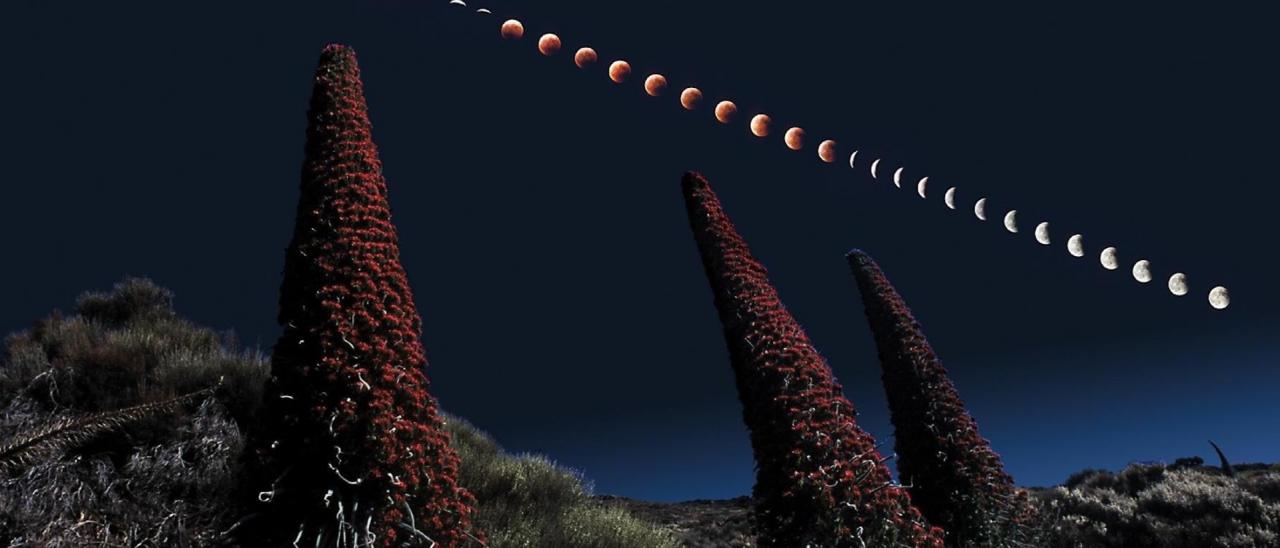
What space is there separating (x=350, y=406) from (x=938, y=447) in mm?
10365

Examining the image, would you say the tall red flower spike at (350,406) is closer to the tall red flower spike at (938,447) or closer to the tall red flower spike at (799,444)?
the tall red flower spike at (799,444)

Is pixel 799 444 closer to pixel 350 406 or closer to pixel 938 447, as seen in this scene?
pixel 350 406

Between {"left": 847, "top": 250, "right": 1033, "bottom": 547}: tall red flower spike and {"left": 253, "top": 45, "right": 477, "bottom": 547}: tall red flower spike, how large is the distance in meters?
9.15

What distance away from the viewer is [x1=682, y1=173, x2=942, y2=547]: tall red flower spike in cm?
782

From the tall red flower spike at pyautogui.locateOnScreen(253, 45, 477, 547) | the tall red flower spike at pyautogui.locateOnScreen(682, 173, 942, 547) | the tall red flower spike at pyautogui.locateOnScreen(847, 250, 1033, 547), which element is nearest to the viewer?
the tall red flower spike at pyautogui.locateOnScreen(253, 45, 477, 547)

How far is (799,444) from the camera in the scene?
8.27 m

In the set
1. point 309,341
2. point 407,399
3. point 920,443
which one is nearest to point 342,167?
point 309,341

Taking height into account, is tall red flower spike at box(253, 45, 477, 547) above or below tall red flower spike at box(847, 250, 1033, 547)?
below

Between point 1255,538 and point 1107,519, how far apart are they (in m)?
3.18

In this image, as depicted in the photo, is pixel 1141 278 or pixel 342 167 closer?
pixel 342 167

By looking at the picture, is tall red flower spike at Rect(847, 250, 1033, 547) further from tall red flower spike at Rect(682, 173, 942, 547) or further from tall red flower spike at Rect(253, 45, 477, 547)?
tall red flower spike at Rect(253, 45, 477, 547)

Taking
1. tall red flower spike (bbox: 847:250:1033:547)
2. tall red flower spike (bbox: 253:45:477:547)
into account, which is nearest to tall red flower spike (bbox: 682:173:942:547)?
tall red flower spike (bbox: 253:45:477:547)

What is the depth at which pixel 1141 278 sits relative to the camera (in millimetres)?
15156

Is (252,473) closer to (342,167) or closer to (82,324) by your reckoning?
(342,167)
